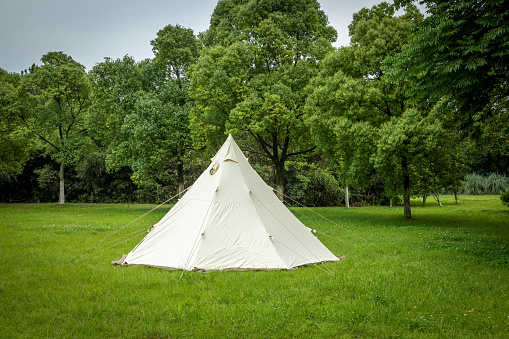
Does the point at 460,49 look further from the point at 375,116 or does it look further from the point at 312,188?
the point at 312,188

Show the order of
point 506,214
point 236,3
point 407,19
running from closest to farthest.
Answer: point 407,19, point 506,214, point 236,3

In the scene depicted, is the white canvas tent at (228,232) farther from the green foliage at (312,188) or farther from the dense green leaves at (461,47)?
the green foliage at (312,188)

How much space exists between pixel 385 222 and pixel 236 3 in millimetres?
14698

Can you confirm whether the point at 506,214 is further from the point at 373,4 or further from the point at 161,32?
the point at 161,32

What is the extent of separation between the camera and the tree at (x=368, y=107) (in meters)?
13.3

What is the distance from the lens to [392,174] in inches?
562

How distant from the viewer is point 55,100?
24375 millimetres

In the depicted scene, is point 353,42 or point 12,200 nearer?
point 353,42

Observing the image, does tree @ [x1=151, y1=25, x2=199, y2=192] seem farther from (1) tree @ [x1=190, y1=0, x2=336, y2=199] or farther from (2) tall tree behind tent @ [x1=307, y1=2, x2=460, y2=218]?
(2) tall tree behind tent @ [x1=307, y1=2, x2=460, y2=218]

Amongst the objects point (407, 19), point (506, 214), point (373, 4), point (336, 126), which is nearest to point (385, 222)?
point (336, 126)

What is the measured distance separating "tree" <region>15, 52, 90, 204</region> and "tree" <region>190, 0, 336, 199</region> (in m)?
10.2

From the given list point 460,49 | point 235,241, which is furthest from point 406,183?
point 235,241

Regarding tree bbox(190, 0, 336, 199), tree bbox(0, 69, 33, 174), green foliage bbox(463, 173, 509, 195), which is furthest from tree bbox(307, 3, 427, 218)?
green foliage bbox(463, 173, 509, 195)

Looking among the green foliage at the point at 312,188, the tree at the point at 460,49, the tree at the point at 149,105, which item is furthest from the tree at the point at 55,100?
the tree at the point at 460,49
